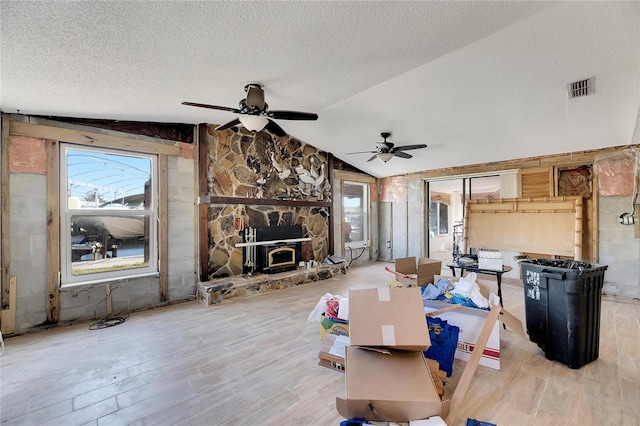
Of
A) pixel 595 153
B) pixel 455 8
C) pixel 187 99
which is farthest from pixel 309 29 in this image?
pixel 595 153

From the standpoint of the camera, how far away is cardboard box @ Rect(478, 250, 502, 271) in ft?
11.0

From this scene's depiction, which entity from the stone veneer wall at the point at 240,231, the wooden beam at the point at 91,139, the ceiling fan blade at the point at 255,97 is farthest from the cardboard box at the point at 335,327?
the wooden beam at the point at 91,139

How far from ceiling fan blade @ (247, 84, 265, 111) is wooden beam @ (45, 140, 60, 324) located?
2540 millimetres

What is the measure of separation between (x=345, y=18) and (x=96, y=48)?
6.30ft

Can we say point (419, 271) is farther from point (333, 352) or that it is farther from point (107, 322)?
point (107, 322)

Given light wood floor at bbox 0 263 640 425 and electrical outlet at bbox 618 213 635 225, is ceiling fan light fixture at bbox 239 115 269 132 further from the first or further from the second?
electrical outlet at bbox 618 213 635 225

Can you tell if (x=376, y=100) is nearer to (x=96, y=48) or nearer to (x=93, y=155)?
(x=96, y=48)

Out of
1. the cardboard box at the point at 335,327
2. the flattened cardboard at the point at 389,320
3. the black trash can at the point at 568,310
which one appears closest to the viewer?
the flattened cardboard at the point at 389,320

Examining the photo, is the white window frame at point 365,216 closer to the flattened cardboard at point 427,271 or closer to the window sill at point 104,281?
the flattened cardboard at point 427,271

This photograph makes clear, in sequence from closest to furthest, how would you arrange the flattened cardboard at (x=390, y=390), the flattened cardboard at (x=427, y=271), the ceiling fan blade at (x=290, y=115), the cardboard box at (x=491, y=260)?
the flattened cardboard at (x=390, y=390) → the ceiling fan blade at (x=290, y=115) → the cardboard box at (x=491, y=260) → the flattened cardboard at (x=427, y=271)

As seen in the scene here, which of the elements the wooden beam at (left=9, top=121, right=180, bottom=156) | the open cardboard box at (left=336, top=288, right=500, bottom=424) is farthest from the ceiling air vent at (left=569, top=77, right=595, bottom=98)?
the wooden beam at (left=9, top=121, right=180, bottom=156)

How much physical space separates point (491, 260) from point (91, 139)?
17.6ft

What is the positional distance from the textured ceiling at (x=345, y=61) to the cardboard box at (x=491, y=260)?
6.61 feet

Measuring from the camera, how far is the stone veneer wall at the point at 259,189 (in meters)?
4.76
